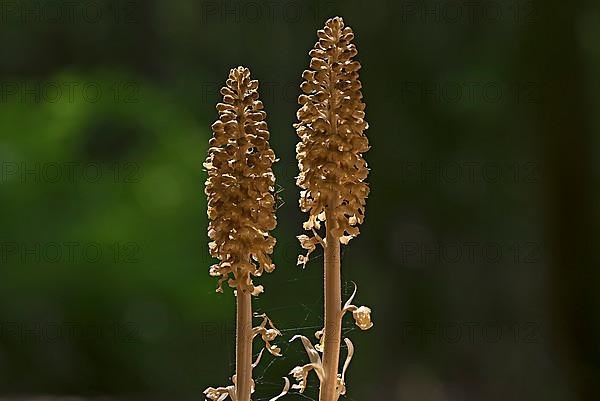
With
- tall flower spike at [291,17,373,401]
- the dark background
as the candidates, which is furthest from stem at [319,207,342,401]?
the dark background

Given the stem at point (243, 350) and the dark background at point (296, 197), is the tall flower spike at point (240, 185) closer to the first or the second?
the stem at point (243, 350)

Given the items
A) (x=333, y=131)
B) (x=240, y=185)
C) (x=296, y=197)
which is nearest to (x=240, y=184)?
(x=240, y=185)

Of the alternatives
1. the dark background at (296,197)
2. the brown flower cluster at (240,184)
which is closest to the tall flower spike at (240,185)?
the brown flower cluster at (240,184)

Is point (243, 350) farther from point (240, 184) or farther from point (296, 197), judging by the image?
point (296, 197)
